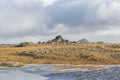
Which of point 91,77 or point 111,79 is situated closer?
point 111,79

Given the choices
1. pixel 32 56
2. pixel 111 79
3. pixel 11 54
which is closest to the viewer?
pixel 111 79

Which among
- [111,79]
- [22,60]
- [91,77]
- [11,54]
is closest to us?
[111,79]

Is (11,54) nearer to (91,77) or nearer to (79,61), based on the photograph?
(79,61)

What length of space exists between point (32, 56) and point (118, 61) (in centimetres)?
2463

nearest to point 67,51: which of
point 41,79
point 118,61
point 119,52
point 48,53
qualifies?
point 48,53

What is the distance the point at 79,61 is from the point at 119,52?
48.0ft

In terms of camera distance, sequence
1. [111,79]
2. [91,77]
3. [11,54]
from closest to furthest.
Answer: [111,79]
[91,77]
[11,54]

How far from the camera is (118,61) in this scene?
278 ft

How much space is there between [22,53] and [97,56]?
A: 78.5ft

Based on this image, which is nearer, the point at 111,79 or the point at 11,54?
the point at 111,79

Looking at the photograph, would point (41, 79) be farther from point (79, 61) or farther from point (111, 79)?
point (79, 61)

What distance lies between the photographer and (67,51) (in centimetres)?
10375

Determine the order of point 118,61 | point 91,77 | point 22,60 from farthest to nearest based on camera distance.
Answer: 1. point 22,60
2. point 118,61
3. point 91,77

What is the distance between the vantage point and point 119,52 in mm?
96938
